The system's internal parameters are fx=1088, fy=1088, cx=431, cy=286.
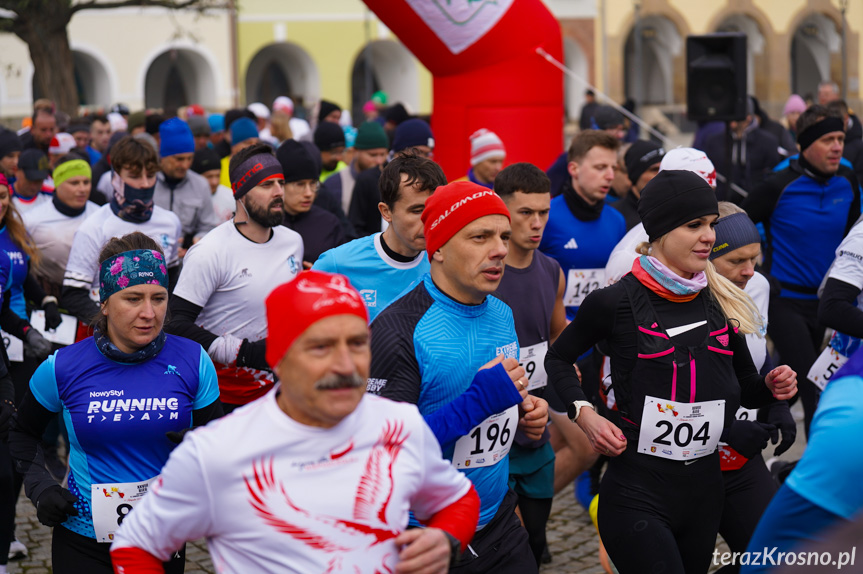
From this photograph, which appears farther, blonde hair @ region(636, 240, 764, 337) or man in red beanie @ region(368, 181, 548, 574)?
blonde hair @ region(636, 240, 764, 337)

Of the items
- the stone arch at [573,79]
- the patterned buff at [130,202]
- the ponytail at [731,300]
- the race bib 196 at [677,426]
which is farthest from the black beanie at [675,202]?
the stone arch at [573,79]

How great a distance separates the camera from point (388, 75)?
39.1m

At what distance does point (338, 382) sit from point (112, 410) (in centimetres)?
156

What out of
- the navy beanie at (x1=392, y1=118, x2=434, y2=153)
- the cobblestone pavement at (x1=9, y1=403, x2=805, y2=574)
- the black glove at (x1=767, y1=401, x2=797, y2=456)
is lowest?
the cobblestone pavement at (x1=9, y1=403, x2=805, y2=574)

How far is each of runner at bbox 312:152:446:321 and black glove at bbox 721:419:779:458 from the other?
1.48 metres

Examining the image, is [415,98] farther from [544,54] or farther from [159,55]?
[544,54]

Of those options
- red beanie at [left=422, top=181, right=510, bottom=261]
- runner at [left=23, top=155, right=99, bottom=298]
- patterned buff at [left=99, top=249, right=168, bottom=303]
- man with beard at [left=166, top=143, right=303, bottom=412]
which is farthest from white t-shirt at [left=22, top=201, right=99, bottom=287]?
red beanie at [left=422, top=181, right=510, bottom=261]

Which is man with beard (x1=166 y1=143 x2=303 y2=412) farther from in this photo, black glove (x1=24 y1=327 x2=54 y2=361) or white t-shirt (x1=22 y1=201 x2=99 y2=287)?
white t-shirt (x1=22 y1=201 x2=99 y2=287)

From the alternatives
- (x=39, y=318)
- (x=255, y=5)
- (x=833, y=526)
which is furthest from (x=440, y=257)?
(x=255, y=5)

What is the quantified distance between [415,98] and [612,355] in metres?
34.7

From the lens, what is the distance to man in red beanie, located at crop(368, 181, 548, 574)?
3438 millimetres

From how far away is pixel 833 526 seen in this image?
2.50 meters

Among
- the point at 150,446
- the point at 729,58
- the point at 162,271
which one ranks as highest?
the point at 729,58

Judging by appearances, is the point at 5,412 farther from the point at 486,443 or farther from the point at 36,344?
the point at 486,443
